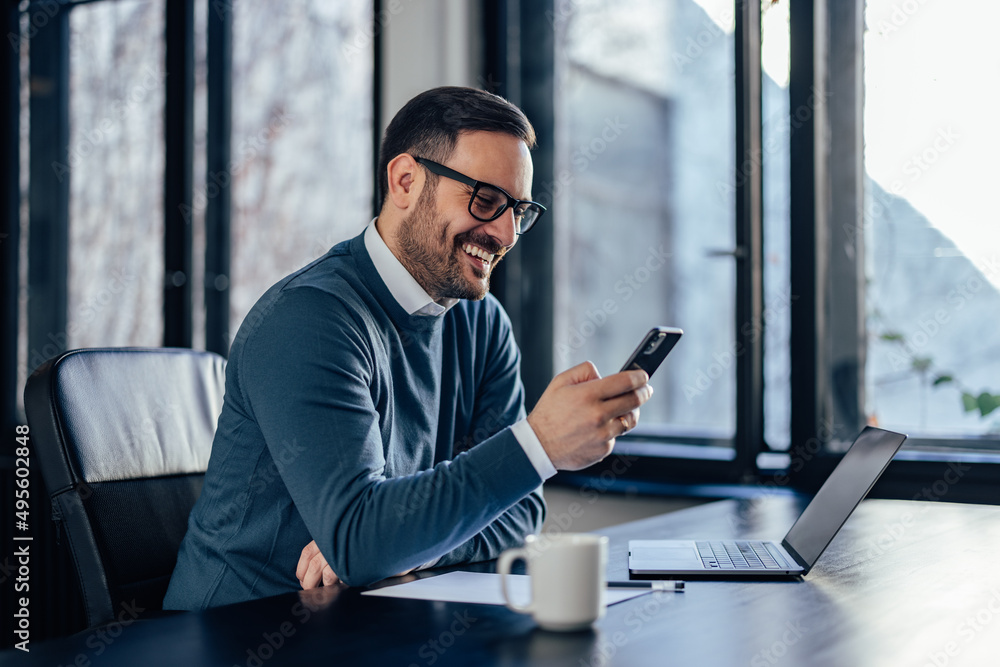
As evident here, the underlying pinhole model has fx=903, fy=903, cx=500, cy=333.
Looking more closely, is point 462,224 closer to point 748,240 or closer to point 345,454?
point 345,454

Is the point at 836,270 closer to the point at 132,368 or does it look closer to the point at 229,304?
the point at 132,368

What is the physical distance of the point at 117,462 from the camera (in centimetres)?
130

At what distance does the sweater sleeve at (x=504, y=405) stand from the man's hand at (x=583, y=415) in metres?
0.34

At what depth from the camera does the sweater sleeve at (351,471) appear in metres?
1.08

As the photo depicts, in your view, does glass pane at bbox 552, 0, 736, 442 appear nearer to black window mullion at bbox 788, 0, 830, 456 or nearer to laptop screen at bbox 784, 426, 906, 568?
black window mullion at bbox 788, 0, 830, 456

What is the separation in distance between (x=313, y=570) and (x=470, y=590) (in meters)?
0.25

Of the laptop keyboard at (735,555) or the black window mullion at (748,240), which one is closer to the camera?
the laptop keyboard at (735,555)

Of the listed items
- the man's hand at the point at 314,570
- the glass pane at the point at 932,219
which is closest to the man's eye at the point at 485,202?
the man's hand at the point at 314,570

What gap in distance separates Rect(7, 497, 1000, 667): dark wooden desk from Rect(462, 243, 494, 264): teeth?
0.59 meters

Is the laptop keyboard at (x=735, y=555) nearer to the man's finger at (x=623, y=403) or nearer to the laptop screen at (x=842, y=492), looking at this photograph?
the laptop screen at (x=842, y=492)

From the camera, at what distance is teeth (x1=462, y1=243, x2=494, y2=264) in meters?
1.45

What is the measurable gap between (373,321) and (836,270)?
4.34 ft

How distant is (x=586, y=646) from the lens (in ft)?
2.72

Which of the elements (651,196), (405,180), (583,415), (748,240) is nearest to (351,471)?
(583,415)
